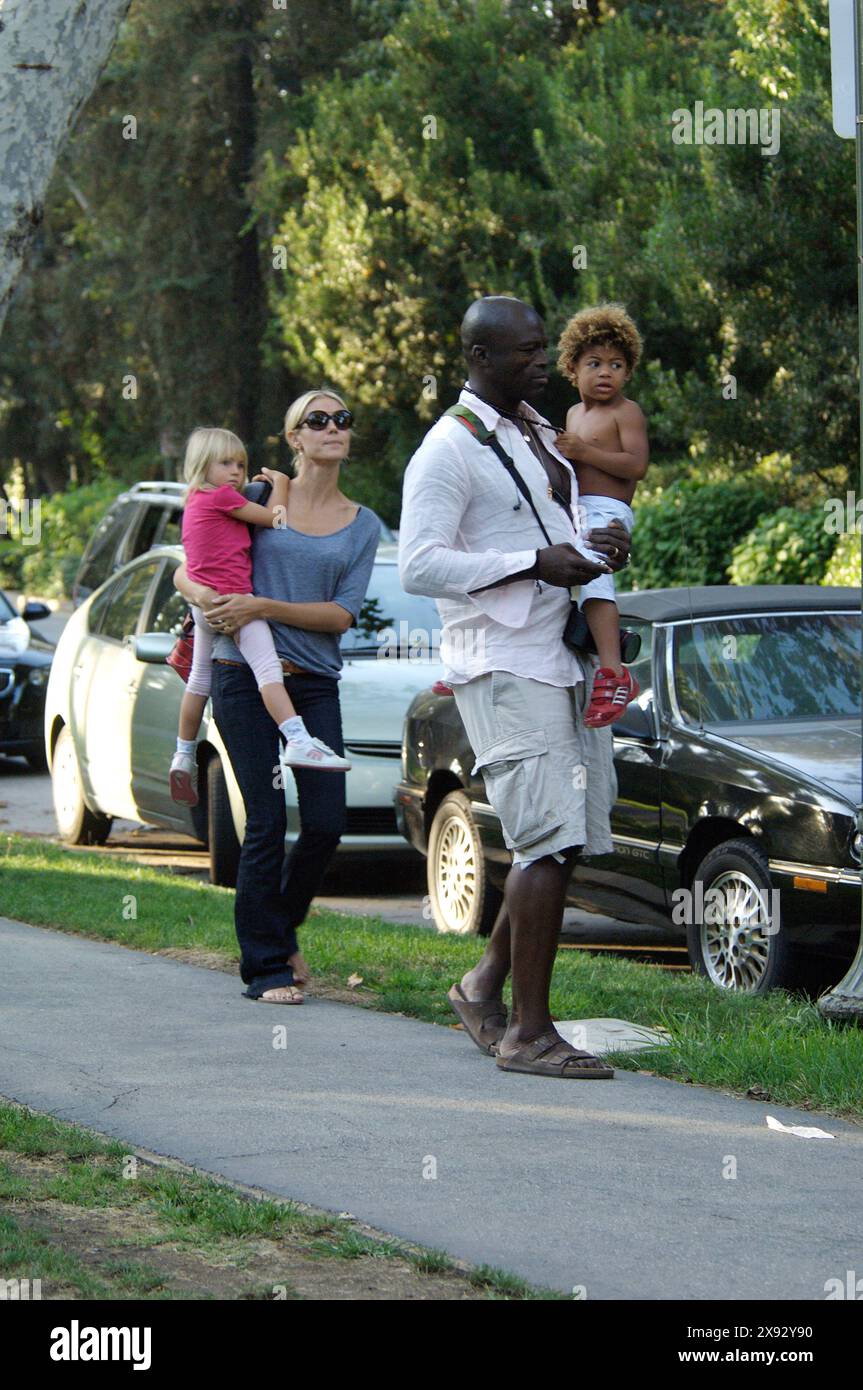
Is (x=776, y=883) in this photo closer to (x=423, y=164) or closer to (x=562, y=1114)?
(x=562, y=1114)

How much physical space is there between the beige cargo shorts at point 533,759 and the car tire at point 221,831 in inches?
174

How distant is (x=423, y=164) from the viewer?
89.8 feet

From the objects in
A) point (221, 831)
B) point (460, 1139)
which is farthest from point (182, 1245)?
point (221, 831)

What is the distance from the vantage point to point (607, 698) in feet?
18.2

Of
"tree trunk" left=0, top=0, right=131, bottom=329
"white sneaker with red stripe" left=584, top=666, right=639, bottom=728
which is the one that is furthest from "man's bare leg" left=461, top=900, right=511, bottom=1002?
"tree trunk" left=0, top=0, right=131, bottom=329

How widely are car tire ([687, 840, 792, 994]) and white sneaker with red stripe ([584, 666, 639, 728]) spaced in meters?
2.00

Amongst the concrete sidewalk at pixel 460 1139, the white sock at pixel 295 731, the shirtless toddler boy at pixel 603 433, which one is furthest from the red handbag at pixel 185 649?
the shirtless toddler boy at pixel 603 433

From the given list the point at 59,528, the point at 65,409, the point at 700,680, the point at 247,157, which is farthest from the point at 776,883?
the point at 65,409

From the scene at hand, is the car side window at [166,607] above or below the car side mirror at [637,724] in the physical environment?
above

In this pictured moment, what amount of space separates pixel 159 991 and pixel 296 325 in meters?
24.1

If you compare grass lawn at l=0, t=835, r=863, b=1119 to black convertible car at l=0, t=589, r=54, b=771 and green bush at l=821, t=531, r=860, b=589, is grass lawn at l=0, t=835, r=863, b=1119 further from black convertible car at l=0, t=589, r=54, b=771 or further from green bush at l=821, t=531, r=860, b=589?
green bush at l=821, t=531, r=860, b=589

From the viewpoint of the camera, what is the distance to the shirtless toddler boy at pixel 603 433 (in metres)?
5.80

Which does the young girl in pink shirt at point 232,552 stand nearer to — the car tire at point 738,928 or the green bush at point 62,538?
the car tire at point 738,928

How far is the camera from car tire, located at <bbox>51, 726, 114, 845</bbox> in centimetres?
1215
